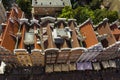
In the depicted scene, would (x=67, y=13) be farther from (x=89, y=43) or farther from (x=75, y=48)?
(x=75, y=48)

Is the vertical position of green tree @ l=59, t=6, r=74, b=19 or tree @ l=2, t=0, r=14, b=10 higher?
tree @ l=2, t=0, r=14, b=10

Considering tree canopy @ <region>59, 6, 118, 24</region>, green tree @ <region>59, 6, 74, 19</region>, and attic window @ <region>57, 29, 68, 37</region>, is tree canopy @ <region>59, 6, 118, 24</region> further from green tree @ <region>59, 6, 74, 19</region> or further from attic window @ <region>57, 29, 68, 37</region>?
attic window @ <region>57, 29, 68, 37</region>

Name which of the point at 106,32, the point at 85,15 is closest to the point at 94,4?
the point at 85,15

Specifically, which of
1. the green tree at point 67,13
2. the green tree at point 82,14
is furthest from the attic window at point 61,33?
the green tree at point 82,14

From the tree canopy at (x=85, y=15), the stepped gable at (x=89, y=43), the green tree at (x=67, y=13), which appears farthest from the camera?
the tree canopy at (x=85, y=15)

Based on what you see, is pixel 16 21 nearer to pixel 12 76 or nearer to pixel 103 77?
pixel 12 76

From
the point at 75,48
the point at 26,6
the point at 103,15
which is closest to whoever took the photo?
the point at 75,48

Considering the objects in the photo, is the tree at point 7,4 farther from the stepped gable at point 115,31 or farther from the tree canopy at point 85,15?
the stepped gable at point 115,31

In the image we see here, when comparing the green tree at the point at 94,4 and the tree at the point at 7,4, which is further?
the green tree at the point at 94,4

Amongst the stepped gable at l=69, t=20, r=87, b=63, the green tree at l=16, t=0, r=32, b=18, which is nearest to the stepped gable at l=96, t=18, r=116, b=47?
the stepped gable at l=69, t=20, r=87, b=63
